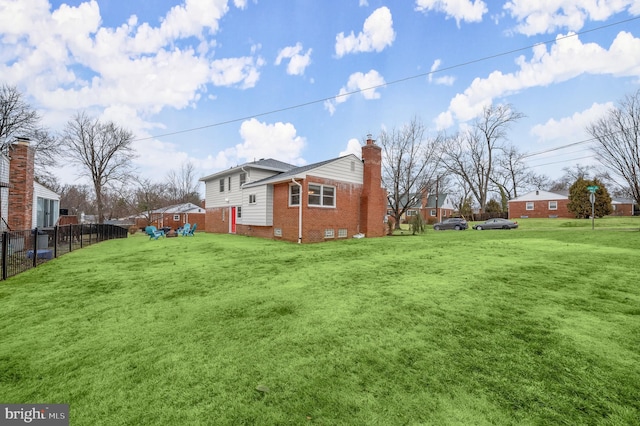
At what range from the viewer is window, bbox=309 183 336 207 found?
15045 mm

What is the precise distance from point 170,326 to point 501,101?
169 feet

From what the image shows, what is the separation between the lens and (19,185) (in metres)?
12.6

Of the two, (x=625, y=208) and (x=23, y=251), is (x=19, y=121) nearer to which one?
(x=23, y=251)

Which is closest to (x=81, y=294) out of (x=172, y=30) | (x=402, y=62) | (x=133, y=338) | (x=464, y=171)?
(x=133, y=338)

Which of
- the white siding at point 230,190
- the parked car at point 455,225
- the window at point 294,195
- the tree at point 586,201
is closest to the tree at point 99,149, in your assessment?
the white siding at point 230,190

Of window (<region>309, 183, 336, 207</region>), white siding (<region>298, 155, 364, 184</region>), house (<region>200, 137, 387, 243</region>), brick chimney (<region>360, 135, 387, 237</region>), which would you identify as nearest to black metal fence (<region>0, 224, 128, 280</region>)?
house (<region>200, 137, 387, 243</region>)

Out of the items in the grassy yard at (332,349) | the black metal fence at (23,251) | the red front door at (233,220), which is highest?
the red front door at (233,220)

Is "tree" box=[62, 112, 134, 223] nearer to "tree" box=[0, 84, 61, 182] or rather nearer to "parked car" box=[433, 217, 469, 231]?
"tree" box=[0, 84, 61, 182]

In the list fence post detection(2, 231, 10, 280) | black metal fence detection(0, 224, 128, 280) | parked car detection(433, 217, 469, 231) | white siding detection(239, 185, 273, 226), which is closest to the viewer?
fence post detection(2, 231, 10, 280)

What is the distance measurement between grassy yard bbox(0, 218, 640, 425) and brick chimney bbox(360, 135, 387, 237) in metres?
10.9

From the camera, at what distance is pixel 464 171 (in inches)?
1780

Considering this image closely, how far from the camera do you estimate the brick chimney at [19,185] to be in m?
12.5

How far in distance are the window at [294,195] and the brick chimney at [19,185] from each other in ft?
41.5

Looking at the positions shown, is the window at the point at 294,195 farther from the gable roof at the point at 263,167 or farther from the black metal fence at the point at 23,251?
the black metal fence at the point at 23,251
